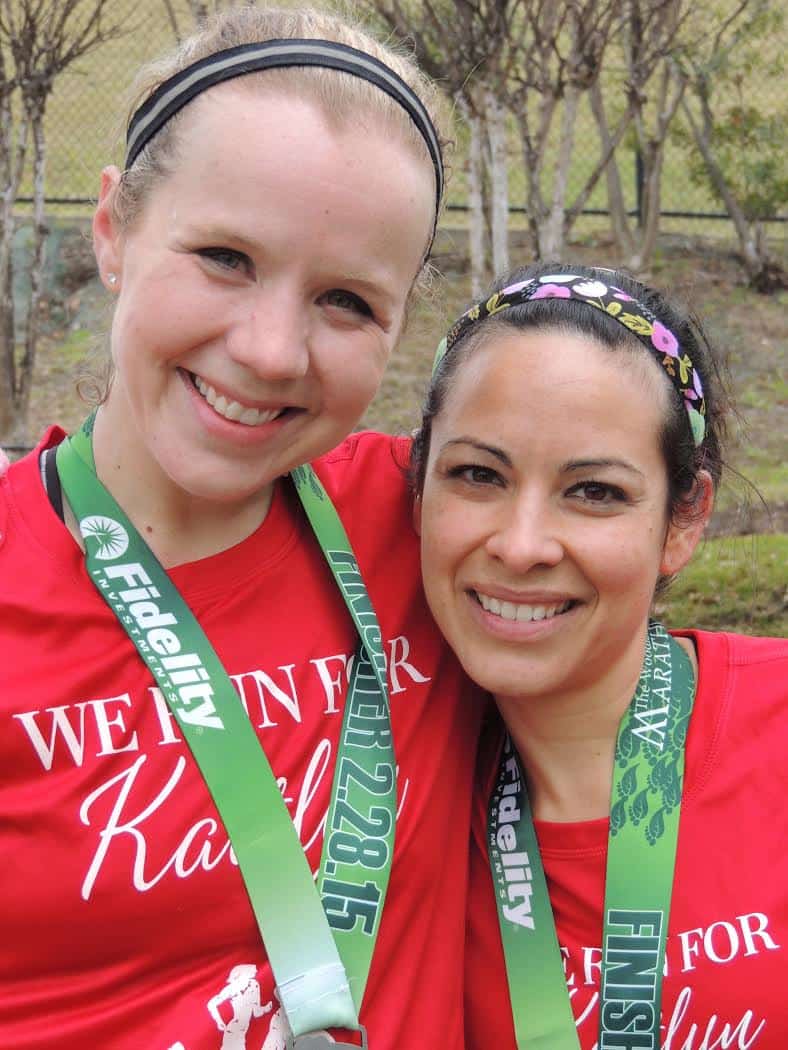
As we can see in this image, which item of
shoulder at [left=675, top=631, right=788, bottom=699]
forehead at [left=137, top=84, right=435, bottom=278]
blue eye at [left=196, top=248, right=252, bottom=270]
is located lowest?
shoulder at [left=675, top=631, right=788, bottom=699]

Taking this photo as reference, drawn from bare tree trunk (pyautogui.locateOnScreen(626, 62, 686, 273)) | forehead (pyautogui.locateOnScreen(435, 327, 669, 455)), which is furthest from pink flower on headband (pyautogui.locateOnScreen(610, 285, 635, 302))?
bare tree trunk (pyautogui.locateOnScreen(626, 62, 686, 273))

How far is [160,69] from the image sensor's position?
208cm

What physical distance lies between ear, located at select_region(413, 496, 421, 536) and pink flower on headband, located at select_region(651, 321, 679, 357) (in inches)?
20.0

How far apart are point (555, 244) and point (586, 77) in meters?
0.96

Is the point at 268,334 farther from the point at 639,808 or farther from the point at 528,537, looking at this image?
the point at 639,808

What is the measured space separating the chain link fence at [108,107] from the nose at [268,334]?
9867 mm

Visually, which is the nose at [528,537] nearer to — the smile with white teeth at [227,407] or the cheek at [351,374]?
the cheek at [351,374]

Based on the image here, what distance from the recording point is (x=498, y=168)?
705cm

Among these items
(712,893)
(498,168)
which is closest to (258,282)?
(712,893)

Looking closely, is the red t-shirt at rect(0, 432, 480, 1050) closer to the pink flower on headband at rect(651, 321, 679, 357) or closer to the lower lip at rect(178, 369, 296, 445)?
the lower lip at rect(178, 369, 296, 445)

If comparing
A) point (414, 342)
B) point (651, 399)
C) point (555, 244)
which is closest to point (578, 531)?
point (651, 399)

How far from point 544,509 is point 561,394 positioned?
0.19m

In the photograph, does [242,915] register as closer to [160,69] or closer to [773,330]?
[160,69]

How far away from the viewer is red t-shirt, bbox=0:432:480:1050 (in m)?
1.87
